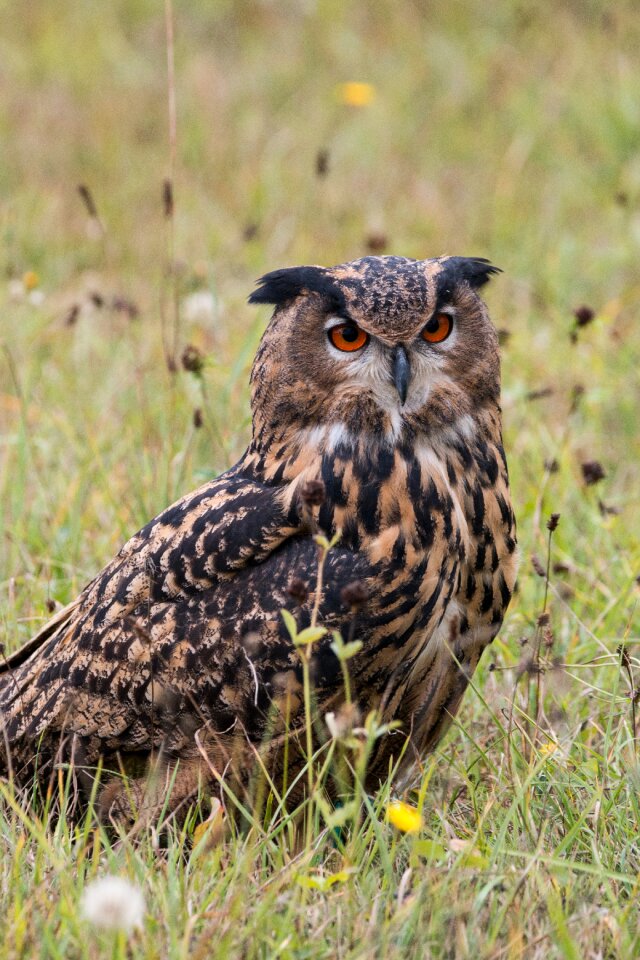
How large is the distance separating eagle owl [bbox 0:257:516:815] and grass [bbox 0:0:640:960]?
0.24 meters

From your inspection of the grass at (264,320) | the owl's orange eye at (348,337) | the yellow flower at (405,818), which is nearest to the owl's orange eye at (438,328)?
the owl's orange eye at (348,337)

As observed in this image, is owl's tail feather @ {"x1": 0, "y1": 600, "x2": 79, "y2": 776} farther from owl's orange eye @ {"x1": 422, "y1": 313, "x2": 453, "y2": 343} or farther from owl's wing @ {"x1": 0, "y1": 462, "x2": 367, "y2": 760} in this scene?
owl's orange eye @ {"x1": 422, "y1": 313, "x2": 453, "y2": 343}

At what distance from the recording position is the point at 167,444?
13.6 ft

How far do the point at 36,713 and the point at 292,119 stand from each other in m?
6.05

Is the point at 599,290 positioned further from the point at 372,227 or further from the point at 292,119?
the point at 292,119

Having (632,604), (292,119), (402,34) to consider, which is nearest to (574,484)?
(632,604)

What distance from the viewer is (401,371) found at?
2.87m

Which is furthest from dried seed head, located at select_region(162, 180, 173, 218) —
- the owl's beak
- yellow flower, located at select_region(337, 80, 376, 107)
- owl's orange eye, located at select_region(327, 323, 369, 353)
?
yellow flower, located at select_region(337, 80, 376, 107)

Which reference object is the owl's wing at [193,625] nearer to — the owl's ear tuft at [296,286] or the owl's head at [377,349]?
the owl's head at [377,349]

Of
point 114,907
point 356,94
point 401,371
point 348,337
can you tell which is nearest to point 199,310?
point 348,337

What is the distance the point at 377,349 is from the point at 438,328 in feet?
0.54

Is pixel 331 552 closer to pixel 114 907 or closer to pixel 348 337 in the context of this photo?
pixel 348 337

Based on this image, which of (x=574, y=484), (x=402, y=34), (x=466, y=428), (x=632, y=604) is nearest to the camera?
(x=466, y=428)

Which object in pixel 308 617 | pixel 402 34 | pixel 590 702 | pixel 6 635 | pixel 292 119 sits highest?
pixel 402 34
